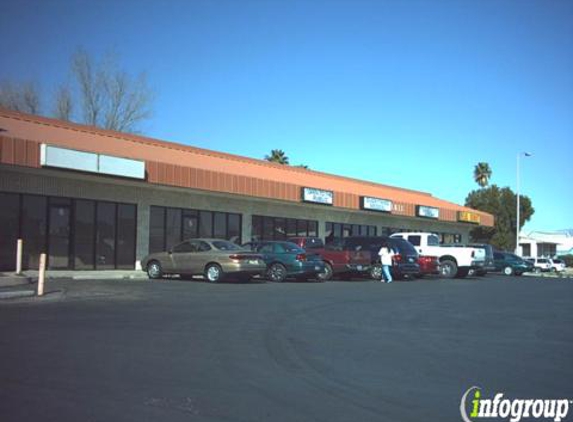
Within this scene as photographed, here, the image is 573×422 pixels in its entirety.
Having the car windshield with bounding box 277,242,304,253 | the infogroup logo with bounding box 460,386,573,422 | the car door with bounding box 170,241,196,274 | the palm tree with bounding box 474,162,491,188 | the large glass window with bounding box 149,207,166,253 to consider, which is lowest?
the infogroup logo with bounding box 460,386,573,422

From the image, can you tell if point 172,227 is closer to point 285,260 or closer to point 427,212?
point 285,260

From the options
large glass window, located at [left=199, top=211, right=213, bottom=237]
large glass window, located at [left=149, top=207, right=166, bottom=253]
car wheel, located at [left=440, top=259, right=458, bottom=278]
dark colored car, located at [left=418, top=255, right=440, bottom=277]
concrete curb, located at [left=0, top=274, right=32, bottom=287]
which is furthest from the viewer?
car wheel, located at [left=440, top=259, right=458, bottom=278]

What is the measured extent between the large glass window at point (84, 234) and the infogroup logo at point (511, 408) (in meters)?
20.8

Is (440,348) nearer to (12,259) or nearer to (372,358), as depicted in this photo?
(372,358)

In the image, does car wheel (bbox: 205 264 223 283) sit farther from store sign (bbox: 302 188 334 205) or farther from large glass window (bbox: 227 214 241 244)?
Answer: store sign (bbox: 302 188 334 205)

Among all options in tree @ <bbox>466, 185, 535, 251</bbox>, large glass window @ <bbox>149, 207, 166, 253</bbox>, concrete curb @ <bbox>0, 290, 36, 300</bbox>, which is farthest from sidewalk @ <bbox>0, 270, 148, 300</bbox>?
tree @ <bbox>466, 185, 535, 251</bbox>

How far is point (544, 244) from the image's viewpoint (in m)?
90.7

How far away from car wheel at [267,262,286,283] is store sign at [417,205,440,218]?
22780 mm

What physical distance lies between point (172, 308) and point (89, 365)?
5.76m

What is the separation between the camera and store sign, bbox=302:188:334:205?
1309 inches

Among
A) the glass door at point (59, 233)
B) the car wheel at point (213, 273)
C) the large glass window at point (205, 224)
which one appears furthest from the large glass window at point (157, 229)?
the car wheel at point (213, 273)

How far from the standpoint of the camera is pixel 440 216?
4756 centimetres

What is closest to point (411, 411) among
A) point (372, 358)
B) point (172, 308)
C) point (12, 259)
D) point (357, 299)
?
point (372, 358)

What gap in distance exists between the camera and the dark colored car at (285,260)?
23297 millimetres
